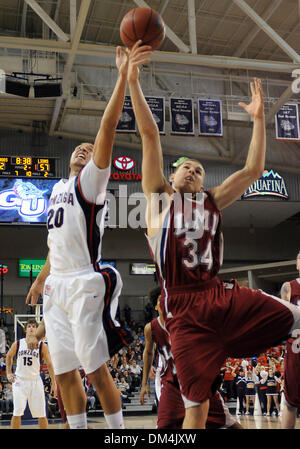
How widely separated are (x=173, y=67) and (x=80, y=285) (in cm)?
1861

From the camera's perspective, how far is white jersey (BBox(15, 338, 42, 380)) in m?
8.48

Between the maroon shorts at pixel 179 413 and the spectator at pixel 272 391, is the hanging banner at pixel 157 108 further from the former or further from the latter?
the maroon shorts at pixel 179 413

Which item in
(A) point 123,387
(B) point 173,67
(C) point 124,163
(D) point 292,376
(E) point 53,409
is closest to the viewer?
(D) point 292,376

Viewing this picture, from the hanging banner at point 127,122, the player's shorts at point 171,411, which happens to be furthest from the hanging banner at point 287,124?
the player's shorts at point 171,411

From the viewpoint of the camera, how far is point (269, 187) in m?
21.5

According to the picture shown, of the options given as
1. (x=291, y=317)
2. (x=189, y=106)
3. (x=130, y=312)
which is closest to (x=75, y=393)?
(x=291, y=317)

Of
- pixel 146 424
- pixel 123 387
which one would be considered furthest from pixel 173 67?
pixel 146 424

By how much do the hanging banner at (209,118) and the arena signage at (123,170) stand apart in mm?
4521

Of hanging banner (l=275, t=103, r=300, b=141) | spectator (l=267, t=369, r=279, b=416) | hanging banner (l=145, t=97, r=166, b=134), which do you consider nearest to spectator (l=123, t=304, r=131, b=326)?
hanging banner (l=145, t=97, r=166, b=134)

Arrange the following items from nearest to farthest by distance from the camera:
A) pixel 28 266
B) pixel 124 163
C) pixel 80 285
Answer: pixel 80 285 → pixel 124 163 → pixel 28 266

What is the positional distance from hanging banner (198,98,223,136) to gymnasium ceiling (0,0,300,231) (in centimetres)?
142

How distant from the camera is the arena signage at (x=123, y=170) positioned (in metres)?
20.3

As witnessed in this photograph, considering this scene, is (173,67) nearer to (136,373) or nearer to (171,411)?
(136,373)
